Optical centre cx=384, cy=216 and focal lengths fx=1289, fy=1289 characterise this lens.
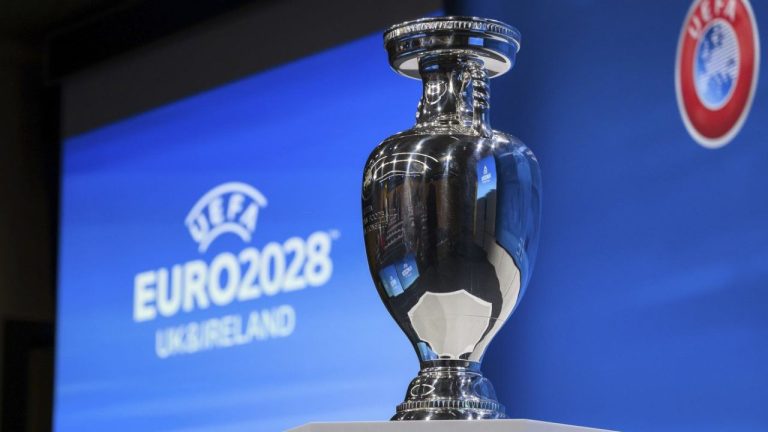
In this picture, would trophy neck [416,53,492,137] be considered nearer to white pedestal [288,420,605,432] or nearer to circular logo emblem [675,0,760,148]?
white pedestal [288,420,605,432]

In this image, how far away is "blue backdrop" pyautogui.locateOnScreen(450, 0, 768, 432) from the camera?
7.24 ft

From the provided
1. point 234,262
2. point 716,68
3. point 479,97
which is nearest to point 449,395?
point 479,97

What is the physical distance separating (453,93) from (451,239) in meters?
0.15

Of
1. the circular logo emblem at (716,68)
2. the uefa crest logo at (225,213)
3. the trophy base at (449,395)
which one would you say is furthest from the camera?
the uefa crest logo at (225,213)

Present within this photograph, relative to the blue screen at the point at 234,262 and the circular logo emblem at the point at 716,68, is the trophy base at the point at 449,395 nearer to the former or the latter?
the circular logo emblem at the point at 716,68

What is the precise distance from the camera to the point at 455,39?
1.15 metres

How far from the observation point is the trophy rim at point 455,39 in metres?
1.14

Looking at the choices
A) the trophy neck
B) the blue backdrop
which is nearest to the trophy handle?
the trophy neck

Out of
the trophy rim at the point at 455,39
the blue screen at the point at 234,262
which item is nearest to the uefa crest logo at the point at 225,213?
the blue screen at the point at 234,262

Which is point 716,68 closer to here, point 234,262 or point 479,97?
point 479,97

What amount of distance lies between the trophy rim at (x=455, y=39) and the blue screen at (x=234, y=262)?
5.37 ft

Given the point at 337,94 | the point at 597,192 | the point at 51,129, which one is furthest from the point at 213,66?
the point at 597,192

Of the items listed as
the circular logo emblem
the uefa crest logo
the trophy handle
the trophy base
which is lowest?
the trophy base

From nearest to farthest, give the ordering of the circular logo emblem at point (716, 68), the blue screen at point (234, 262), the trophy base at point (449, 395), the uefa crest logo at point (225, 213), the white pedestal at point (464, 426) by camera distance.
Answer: the white pedestal at point (464, 426) → the trophy base at point (449, 395) → the circular logo emblem at point (716, 68) → the blue screen at point (234, 262) → the uefa crest logo at point (225, 213)
